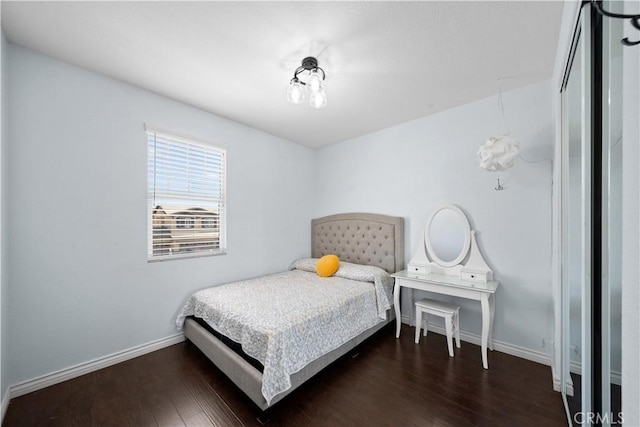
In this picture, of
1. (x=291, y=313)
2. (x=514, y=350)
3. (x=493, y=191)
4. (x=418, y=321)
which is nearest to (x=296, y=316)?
(x=291, y=313)

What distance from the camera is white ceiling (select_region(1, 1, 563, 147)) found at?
1.48 metres

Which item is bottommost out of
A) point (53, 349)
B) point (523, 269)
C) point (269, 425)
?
point (269, 425)

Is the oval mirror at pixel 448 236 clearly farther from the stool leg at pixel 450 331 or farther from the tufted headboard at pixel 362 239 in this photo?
the stool leg at pixel 450 331

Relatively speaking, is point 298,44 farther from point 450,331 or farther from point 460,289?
point 450,331

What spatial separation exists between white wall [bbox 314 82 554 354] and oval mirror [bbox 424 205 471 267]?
116 millimetres

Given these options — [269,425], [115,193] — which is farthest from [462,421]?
[115,193]

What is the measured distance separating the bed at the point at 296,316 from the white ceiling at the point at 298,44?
1644 millimetres

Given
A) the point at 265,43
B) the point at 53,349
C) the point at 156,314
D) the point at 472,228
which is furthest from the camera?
the point at 472,228

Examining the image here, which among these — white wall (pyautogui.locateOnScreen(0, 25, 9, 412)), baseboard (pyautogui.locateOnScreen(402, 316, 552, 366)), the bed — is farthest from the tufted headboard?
white wall (pyautogui.locateOnScreen(0, 25, 9, 412))

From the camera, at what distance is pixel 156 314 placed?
7.96 ft

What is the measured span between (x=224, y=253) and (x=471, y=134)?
3.08 metres

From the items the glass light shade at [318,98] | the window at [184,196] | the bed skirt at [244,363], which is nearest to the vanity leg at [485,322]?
the bed skirt at [244,363]

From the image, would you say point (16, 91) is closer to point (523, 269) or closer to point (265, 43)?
point (265, 43)

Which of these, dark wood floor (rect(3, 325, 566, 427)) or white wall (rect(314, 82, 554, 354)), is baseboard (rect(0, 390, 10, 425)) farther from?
white wall (rect(314, 82, 554, 354))
